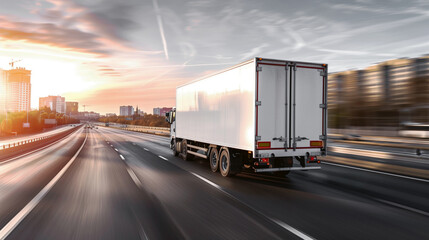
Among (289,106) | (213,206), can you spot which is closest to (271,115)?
(289,106)

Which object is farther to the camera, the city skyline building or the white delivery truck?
the city skyline building

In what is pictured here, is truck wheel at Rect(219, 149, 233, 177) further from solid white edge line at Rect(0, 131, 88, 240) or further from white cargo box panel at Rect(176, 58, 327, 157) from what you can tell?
solid white edge line at Rect(0, 131, 88, 240)

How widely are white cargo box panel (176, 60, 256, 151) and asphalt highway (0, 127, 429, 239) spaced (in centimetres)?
145

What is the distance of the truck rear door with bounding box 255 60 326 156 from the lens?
8719 millimetres

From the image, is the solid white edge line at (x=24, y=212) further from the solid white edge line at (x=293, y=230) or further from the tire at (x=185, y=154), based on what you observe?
the tire at (x=185, y=154)

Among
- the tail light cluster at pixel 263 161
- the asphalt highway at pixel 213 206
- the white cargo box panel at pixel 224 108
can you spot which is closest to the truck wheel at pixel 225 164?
the asphalt highway at pixel 213 206

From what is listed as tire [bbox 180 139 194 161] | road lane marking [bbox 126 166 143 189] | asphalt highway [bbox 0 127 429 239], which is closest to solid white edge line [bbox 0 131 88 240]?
asphalt highway [bbox 0 127 429 239]

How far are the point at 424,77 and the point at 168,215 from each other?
2877 cm

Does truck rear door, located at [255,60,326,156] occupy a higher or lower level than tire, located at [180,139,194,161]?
higher

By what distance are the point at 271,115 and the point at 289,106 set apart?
0.64 m

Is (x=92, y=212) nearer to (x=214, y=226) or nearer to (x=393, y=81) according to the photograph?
(x=214, y=226)

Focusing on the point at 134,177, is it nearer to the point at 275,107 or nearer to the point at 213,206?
the point at 213,206

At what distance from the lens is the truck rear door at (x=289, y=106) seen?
28.6 ft

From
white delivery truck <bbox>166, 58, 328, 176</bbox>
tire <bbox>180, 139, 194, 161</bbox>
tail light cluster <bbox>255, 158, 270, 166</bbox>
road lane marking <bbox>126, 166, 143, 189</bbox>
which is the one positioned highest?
white delivery truck <bbox>166, 58, 328, 176</bbox>
